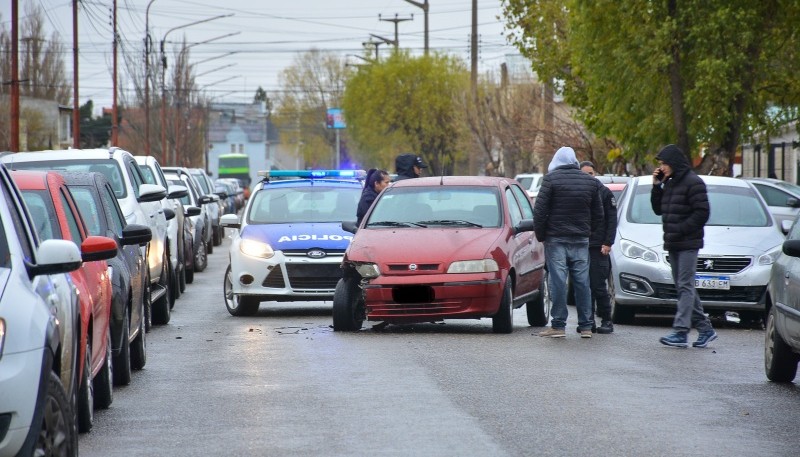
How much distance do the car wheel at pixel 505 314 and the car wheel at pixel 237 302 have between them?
3.69 m

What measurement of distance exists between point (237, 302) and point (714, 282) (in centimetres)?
537

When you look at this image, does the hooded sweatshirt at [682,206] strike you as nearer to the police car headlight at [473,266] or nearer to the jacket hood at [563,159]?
the jacket hood at [563,159]

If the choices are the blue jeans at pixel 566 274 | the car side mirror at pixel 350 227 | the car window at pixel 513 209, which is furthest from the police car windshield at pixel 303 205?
the blue jeans at pixel 566 274

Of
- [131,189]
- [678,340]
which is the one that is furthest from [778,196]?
[131,189]

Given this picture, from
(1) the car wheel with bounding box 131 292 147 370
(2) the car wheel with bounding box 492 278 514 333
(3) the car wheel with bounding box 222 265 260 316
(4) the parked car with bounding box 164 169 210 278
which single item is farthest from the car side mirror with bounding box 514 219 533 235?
(4) the parked car with bounding box 164 169 210 278

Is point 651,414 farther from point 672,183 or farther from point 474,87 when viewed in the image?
point 474,87

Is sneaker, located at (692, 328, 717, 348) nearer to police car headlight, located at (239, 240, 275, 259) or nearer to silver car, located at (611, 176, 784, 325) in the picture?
silver car, located at (611, 176, 784, 325)

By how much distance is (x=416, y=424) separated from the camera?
9.00 metres

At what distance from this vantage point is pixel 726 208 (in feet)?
58.4

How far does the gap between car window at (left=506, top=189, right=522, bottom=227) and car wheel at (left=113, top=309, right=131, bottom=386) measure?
5.72 meters

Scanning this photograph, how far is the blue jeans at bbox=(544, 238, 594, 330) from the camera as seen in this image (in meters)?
15.1

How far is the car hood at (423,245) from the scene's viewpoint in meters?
14.9

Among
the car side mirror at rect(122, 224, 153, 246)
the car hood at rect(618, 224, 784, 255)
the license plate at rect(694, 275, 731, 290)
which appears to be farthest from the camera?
the car hood at rect(618, 224, 784, 255)

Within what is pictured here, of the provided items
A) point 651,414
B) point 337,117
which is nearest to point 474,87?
point 651,414
